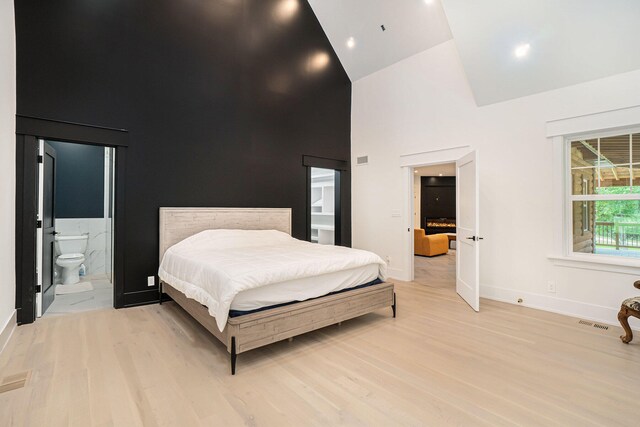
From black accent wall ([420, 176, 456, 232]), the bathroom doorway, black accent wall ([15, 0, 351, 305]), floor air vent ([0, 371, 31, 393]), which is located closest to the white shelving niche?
black accent wall ([15, 0, 351, 305])

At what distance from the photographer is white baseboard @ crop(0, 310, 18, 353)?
2582 millimetres

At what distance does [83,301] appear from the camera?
152 inches

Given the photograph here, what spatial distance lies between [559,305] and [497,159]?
6.20 feet

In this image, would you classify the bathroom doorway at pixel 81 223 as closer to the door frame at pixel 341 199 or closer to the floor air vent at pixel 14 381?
the floor air vent at pixel 14 381

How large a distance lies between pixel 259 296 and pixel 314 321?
592 millimetres

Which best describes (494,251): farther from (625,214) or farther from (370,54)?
(370,54)

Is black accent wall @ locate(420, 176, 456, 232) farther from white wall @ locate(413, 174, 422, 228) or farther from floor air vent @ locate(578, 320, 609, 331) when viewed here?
floor air vent @ locate(578, 320, 609, 331)

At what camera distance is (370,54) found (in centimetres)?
538

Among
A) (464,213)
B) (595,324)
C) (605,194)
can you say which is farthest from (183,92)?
(595,324)

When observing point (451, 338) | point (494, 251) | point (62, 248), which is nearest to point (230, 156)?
point (62, 248)

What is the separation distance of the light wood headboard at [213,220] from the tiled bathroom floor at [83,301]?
94 cm

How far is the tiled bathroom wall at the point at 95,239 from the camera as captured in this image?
202 inches

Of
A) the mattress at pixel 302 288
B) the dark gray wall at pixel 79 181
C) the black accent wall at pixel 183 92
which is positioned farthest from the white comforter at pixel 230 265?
the dark gray wall at pixel 79 181

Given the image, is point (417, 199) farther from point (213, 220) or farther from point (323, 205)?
point (213, 220)
